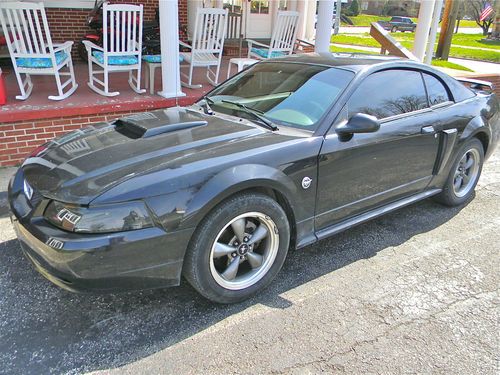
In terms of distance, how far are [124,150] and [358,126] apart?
1586mm

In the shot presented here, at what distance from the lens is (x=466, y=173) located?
436cm

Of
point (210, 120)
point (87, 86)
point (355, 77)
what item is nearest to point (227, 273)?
point (210, 120)

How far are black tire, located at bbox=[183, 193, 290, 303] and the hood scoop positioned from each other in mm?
789

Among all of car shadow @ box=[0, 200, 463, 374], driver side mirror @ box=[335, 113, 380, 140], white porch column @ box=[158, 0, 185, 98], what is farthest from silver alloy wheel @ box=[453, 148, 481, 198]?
white porch column @ box=[158, 0, 185, 98]

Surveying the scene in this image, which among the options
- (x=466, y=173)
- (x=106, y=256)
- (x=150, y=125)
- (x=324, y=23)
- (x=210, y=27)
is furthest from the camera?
(x=324, y=23)

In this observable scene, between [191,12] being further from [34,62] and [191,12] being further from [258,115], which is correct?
[258,115]

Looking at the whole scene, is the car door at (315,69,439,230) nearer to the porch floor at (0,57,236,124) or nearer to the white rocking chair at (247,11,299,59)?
the porch floor at (0,57,236,124)

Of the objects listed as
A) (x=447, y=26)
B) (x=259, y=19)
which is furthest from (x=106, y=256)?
(x=447, y=26)

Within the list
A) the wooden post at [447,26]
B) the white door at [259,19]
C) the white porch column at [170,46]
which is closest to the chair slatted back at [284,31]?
the white porch column at [170,46]

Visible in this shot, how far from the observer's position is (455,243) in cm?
359

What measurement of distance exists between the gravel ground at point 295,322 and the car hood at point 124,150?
2.63ft

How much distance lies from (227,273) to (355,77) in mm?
1767

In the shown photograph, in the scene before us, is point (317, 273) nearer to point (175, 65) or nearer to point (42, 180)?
point (42, 180)

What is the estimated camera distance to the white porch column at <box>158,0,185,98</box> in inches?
219
